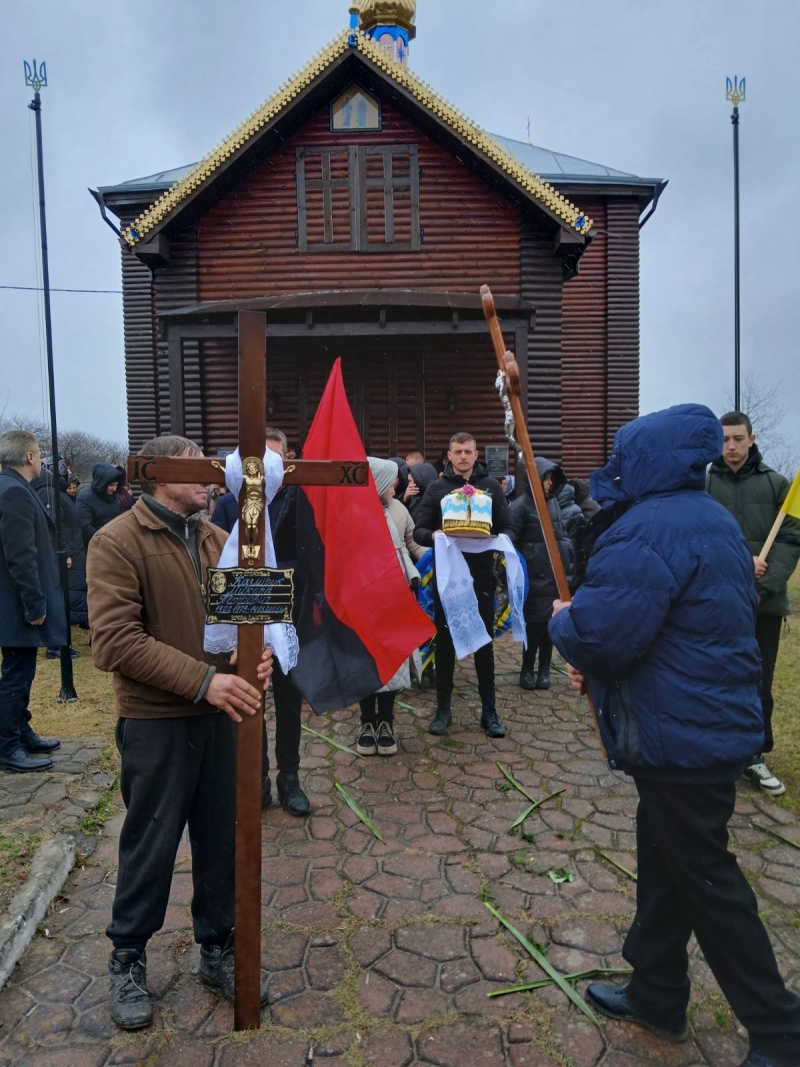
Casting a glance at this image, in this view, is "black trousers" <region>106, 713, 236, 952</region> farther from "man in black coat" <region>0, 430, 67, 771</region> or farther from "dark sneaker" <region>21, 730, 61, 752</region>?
"dark sneaker" <region>21, 730, 61, 752</region>

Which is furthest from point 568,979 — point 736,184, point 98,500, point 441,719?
point 736,184

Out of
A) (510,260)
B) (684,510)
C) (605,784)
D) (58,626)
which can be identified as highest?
(510,260)

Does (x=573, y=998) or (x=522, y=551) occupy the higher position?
(x=522, y=551)

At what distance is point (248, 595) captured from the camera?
8.27 ft

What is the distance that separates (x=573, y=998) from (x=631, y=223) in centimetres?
1834

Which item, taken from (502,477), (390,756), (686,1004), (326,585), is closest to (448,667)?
(390,756)

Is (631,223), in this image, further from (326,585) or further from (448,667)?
(326,585)

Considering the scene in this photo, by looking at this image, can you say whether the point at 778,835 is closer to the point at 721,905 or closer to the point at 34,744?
the point at 721,905

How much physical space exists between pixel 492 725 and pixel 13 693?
3356 mm

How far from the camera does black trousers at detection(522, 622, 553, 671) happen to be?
701 centimetres

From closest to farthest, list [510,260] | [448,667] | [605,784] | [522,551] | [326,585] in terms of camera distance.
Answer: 1. [326,585]
2. [605,784]
3. [448,667]
4. [522,551]
5. [510,260]

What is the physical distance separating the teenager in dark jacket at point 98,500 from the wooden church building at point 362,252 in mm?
3727

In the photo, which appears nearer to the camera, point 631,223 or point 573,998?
point 573,998

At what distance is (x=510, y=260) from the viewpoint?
13.9 meters
